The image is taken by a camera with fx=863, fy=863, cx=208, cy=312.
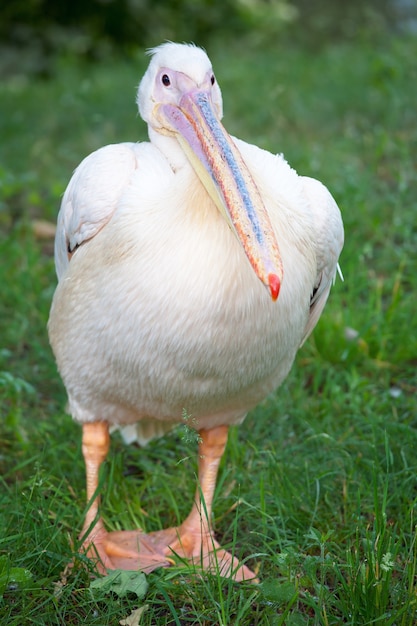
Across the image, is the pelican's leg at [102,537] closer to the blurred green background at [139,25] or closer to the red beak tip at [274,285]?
the red beak tip at [274,285]

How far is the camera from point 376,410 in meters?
3.79

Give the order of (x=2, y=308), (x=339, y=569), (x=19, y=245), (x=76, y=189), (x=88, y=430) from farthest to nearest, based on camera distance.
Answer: (x=19, y=245), (x=2, y=308), (x=88, y=430), (x=76, y=189), (x=339, y=569)

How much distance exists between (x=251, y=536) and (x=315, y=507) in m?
0.26

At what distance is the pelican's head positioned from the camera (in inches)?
96.0

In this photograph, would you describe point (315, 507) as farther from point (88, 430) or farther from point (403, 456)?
point (88, 430)

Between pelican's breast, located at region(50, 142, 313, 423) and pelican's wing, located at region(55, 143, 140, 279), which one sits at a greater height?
pelican's wing, located at region(55, 143, 140, 279)

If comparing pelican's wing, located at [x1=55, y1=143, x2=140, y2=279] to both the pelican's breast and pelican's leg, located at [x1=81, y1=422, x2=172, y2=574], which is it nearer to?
the pelican's breast

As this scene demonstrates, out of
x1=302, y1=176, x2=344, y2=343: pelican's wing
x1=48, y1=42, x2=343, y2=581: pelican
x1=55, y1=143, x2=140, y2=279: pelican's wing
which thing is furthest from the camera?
x1=302, y1=176, x2=344, y2=343: pelican's wing

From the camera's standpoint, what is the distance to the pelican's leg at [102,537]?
3122mm

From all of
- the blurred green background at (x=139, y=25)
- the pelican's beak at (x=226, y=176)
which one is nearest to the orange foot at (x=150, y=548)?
the pelican's beak at (x=226, y=176)

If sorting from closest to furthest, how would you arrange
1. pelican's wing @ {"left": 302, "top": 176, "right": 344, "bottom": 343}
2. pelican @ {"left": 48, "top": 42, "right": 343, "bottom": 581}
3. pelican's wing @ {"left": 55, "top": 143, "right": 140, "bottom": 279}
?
1. pelican @ {"left": 48, "top": 42, "right": 343, "bottom": 581}
2. pelican's wing @ {"left": 55, "top": 143, "right": 140, "bottom": 279}
3. pelican's wing @ {"left": 302, "top": 176, "right": 344, "bottom": 343}

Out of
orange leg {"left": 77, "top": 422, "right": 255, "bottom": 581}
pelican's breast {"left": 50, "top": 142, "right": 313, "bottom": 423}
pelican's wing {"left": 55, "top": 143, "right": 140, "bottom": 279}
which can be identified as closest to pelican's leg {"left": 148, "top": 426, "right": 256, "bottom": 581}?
orange leg {"left": 77, "top": 422, "right": 255, "bottom": 581}

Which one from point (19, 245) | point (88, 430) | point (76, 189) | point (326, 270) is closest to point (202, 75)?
point (76, 189)

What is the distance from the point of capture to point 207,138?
9.15 feet
